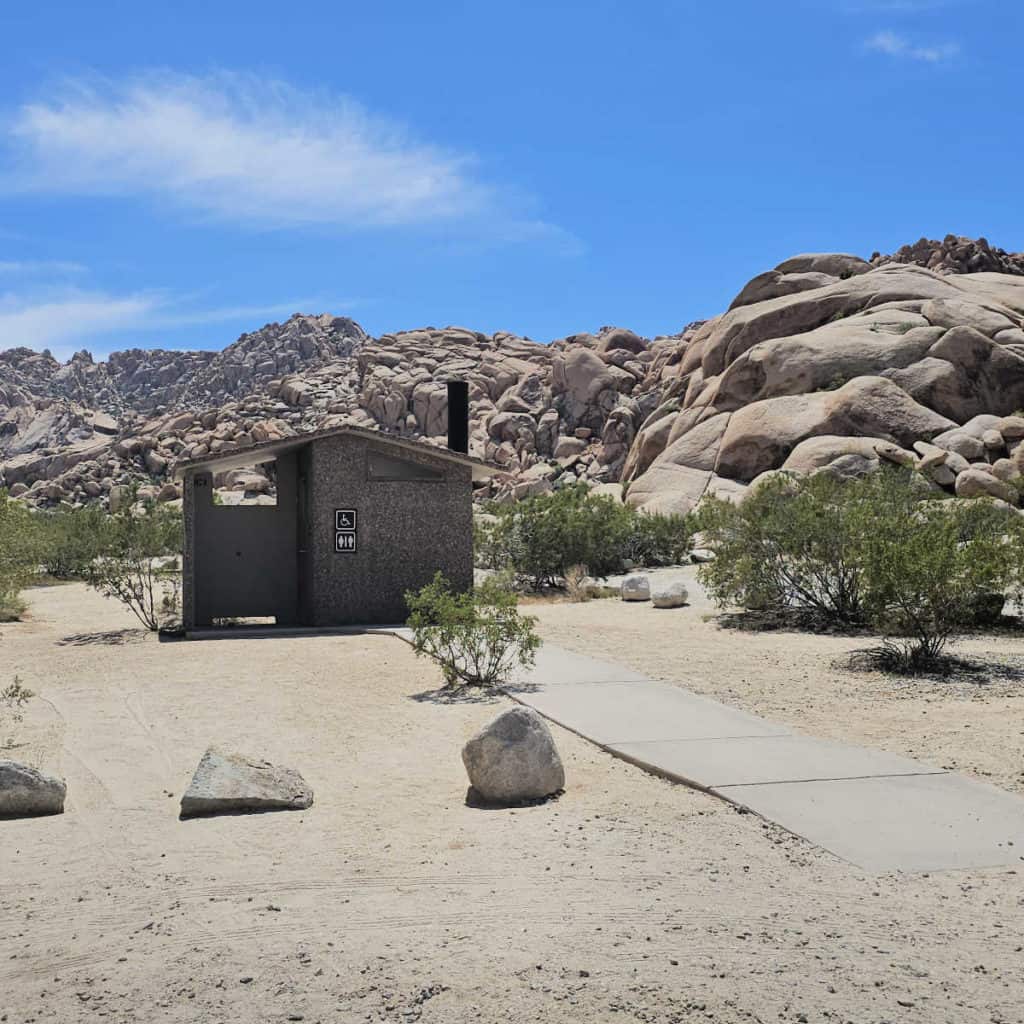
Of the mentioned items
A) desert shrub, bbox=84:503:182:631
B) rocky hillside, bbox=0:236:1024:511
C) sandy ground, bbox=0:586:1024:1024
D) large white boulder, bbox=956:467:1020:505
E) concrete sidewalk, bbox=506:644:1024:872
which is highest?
rocky hillside, bbox=0:236:1024:511

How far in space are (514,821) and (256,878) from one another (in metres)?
1.66

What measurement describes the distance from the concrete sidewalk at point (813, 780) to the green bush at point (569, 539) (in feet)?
46.8

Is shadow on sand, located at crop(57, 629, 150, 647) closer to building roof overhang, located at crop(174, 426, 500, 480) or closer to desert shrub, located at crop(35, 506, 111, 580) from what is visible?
building roof overhang, located at crop(174, 426, 500, 480)

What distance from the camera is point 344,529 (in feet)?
57.2

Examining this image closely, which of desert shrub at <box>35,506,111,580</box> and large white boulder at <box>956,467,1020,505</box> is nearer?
large white boulder at <box>956,467,1020,505</box>

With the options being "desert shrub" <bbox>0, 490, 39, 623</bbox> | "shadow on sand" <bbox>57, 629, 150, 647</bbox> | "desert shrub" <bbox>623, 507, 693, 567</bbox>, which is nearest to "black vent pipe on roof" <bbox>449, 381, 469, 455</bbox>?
"shadow on sand" <bbox>57, 629, 150, 647</bbox>

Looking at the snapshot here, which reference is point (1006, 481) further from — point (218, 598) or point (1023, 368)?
point (218, 598)

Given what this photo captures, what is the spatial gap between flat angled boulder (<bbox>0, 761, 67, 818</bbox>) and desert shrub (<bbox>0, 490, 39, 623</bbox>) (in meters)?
10.9

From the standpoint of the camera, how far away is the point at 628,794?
7.20 metres

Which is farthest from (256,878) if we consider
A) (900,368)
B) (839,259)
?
(839,259)

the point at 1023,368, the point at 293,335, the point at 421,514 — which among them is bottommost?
the point at 421,514

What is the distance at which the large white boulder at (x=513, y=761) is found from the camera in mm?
7082

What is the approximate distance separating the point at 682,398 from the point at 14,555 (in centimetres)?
3369

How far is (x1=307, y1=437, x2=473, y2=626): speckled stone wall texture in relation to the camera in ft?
57.1
